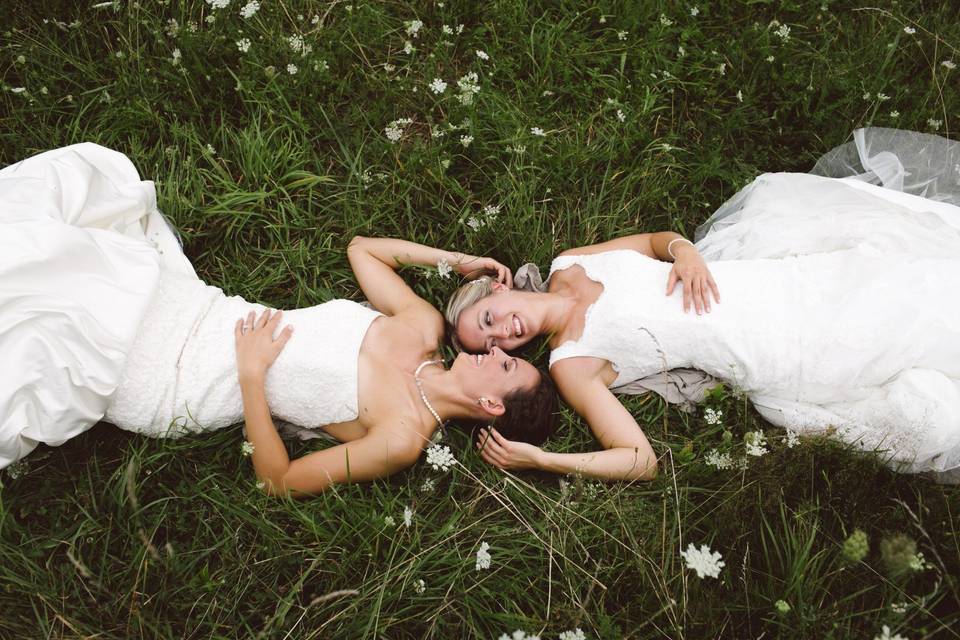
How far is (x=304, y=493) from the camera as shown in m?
3.46

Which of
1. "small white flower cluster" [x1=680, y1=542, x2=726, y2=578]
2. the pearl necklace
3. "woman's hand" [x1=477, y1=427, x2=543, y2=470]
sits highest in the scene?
"small white flower cluster" [x1=680, y1=542, x2=726, y2=578]

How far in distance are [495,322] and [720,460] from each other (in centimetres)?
140

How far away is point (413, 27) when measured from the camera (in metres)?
4.35

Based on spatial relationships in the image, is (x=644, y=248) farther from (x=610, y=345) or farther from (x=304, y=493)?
(x=304, y=493)

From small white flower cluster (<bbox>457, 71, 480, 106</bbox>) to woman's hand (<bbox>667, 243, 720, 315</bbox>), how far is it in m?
1.63

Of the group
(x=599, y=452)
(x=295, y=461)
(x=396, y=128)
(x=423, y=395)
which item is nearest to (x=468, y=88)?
(x=396, y=128)

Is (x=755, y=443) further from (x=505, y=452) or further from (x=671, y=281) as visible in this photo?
(x=505, y=452)

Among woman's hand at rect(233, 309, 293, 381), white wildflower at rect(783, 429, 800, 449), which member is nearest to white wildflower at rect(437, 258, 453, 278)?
woman's hand at rect(233, 309, 293, 381)

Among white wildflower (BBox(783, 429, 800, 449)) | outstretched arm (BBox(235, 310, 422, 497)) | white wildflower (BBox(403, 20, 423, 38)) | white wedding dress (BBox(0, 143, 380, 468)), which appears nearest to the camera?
white wedding dress (BBox(0, 143, 380, 468))

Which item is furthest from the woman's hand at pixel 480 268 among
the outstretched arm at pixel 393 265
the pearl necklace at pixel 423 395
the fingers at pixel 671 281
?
the fingers at pixel 671 281

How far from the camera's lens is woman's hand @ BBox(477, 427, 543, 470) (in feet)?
11.8

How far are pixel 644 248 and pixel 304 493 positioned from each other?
98.7 inches

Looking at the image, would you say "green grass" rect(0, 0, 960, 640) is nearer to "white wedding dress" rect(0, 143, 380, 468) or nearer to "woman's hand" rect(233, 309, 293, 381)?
"white wedding dress" rect(0, 143, 380, 468)

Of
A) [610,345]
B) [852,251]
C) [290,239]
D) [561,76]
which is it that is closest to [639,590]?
[610,345]
